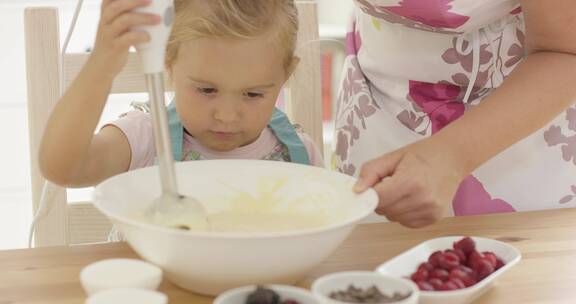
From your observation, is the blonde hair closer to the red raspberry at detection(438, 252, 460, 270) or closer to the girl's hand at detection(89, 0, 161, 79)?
the girl's hand at detection(89, 0, 161, 79)

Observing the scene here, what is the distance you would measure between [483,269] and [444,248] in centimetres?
7

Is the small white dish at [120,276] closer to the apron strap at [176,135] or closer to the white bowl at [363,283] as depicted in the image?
the white bowl at [363,283]

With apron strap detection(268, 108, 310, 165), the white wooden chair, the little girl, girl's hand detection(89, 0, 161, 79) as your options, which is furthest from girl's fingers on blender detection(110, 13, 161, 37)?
apron strap detection(268, 108, 310, 165)

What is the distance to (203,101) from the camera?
1240mm

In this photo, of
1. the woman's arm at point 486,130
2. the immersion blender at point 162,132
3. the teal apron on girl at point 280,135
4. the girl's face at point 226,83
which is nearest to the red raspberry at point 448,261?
the woman's arm at point 486,130

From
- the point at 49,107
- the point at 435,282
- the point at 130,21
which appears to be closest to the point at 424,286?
the point at 435,282

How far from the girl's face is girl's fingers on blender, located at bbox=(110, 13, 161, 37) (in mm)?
332

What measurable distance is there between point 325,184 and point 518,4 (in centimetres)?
49

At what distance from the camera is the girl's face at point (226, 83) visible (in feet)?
3.97

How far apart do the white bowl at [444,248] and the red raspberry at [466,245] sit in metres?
0.03

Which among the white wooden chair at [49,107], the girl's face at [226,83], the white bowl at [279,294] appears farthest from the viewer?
the white wooden chair at [49,107]

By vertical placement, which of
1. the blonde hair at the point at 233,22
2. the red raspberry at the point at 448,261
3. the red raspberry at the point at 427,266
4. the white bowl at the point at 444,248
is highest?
the blonde hair at the point at 233,22

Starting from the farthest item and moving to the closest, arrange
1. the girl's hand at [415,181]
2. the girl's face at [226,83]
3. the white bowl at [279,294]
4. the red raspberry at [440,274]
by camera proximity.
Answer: the girl's face at [226,83] → the girl's hand at [415,181] → the red raspberry at [440,274] → the white bowl at [279,294]

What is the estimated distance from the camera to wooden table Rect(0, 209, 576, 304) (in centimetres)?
88
